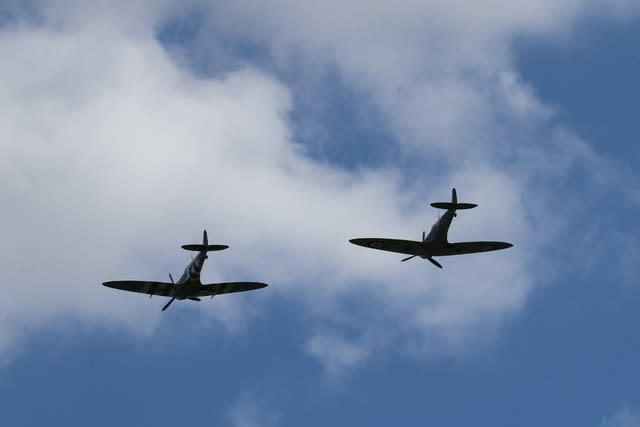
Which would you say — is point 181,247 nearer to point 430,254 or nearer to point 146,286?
point 146,286

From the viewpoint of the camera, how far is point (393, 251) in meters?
108

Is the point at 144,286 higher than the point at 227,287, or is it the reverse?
the point at 227,287

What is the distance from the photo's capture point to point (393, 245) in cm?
10712

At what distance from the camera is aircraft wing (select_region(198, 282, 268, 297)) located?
11606 cm

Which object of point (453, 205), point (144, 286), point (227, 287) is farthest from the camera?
point (227, 287)

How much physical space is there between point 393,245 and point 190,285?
18.7 metres

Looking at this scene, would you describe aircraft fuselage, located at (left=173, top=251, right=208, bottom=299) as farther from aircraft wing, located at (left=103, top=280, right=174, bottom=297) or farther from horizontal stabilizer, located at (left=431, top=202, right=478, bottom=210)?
horizontal stabilizer, located at (left=431, top=202, right=478, bottom=210)

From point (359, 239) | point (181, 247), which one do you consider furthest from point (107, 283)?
point (359, 239)

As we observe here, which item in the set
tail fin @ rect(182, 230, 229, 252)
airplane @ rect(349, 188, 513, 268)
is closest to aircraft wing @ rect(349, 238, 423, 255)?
airplane @ rect(349, 188, 513, 268)

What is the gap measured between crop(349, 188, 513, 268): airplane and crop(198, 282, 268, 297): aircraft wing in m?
16.5

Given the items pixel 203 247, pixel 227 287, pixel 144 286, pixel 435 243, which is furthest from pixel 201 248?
pixel 435 243

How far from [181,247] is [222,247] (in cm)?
344

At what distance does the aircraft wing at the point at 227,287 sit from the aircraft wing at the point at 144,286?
303 cm

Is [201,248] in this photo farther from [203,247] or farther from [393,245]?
[393,245]
